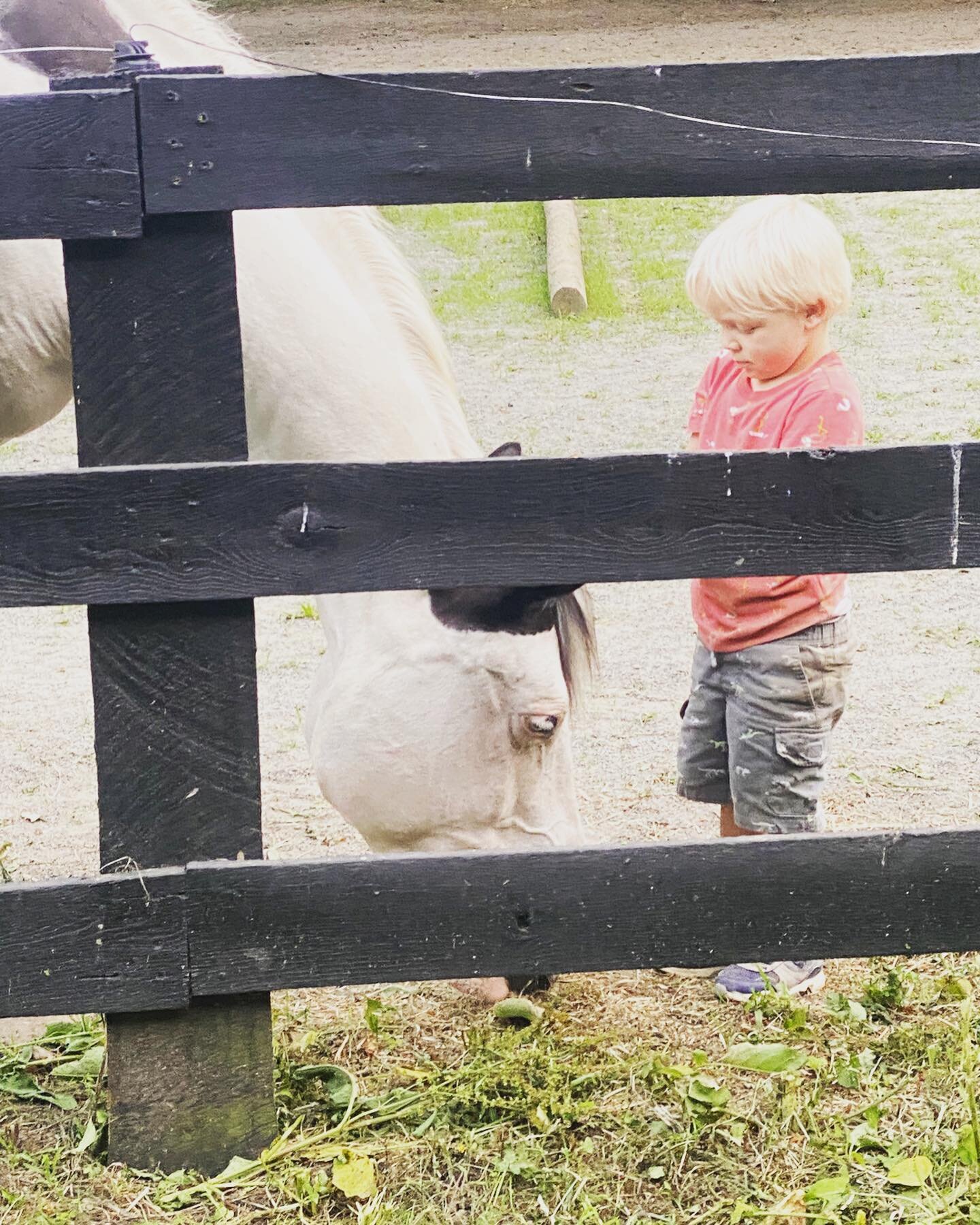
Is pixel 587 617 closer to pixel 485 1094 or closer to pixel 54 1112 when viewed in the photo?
pixel 485 1094

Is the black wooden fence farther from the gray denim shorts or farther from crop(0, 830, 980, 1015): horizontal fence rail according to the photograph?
the gray denim shorts

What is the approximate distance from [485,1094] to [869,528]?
1.10 meters

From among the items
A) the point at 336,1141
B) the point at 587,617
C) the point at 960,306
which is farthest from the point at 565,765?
the point at 960,306

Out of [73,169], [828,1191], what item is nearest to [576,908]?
[828,1191]

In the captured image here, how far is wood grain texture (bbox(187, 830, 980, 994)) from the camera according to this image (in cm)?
198

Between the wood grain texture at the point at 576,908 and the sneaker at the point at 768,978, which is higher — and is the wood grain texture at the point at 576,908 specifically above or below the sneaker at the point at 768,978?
above

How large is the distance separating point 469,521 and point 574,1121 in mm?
992

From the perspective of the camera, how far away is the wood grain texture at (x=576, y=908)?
1.98m

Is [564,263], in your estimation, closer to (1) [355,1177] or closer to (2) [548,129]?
(2) [548,129]

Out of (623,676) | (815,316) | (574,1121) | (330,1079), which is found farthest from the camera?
(623,676)

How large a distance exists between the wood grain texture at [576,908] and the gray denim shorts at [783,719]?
693 mm

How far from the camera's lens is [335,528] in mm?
1863

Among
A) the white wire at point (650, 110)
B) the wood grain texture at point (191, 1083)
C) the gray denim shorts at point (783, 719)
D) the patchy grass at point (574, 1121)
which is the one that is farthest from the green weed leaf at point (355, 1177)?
the white wire at point (650, 110)

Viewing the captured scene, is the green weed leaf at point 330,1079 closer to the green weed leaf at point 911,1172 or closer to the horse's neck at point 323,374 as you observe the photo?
the green weed leaf at point 911,1172
